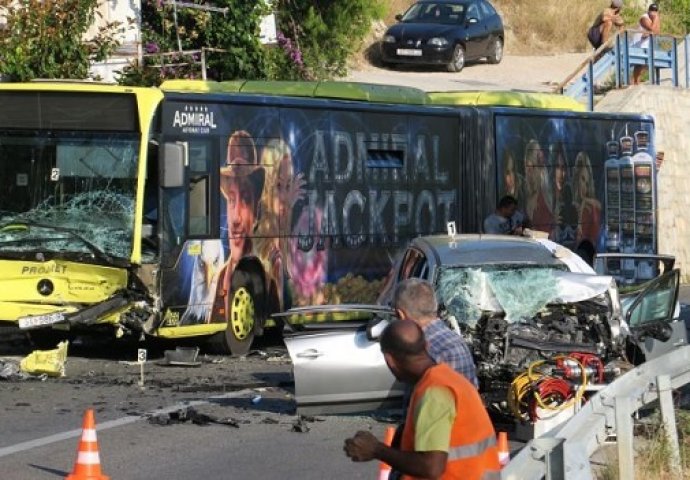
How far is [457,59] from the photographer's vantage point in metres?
42.3

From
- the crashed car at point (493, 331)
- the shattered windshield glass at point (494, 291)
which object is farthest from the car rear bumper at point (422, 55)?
the shattered windshield glass at point (494, 291)

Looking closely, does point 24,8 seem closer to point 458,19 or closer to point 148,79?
point 148,79

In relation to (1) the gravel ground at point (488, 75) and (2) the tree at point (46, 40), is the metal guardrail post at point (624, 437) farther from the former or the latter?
(1) the gravel ground at point (488, 75)

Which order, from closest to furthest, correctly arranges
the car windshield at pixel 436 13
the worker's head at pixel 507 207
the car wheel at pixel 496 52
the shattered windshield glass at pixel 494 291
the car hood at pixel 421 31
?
the shattered windshield glass at pixel 494 291 < the worker's head at pixel 507 207 < the car hood at pixel 421 31 < the car windshield at pixel 436 13 < the car wheel at pixel 496 52

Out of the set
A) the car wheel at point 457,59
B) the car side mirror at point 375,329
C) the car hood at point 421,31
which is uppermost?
the car hood at point 421,31

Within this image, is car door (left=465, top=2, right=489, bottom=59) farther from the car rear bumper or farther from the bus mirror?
the bus mirror

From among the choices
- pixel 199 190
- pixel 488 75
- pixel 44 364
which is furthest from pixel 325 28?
pixel 44 364

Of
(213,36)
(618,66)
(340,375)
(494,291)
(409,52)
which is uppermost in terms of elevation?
(409,52)

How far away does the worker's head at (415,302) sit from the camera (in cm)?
825

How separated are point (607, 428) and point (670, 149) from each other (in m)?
25.8

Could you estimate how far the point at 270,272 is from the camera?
19172mm

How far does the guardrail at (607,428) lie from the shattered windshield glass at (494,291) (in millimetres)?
2316

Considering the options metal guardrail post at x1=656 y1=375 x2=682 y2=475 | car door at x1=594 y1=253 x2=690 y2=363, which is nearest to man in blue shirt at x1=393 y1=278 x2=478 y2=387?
metal guardrail post at x1=656 y1=375 x2=682 y2=475

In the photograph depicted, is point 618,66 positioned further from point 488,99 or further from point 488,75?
point 488,99
